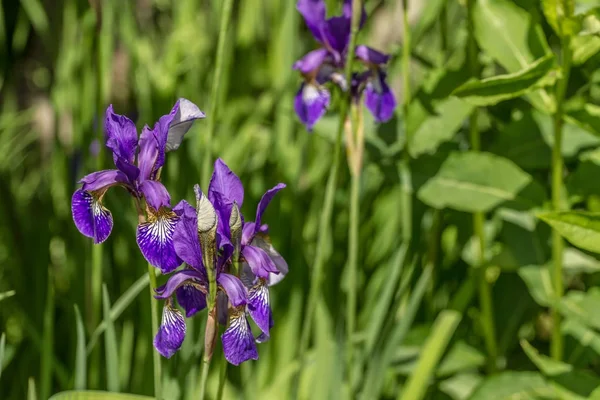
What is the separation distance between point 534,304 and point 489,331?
0.23 m

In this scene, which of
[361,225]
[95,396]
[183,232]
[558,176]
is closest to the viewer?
[183,232]

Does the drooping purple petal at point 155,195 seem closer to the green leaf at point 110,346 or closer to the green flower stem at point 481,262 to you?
the green leaf at point 110,346

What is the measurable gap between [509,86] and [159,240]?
0.62m

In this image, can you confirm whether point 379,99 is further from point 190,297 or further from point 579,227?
point 190,297

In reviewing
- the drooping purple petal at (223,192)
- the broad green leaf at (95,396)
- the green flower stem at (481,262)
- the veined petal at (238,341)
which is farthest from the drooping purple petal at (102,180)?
the green flower stem at (481,262)

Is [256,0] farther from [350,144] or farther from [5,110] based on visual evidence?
[350,144]

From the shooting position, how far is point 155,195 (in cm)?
92

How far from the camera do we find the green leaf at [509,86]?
3.93 feet

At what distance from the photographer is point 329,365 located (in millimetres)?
1477

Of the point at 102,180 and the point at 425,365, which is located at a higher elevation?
the point at 102,180

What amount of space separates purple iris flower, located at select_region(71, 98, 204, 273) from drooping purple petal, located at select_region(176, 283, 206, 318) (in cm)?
9

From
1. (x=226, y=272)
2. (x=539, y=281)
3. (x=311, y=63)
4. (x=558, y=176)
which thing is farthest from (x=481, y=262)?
(x=226, y=272)

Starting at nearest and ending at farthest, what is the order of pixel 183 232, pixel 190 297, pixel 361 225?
pixel 183 232 → pixel 190 297 → pixel 361 225

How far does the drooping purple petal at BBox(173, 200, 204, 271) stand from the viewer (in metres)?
0.90
